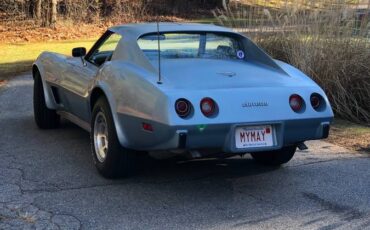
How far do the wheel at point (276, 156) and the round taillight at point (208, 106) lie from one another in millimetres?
1368

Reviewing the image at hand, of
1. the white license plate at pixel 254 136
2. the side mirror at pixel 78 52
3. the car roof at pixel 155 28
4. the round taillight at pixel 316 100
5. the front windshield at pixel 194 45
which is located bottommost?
the white license plate at pixel 254 136

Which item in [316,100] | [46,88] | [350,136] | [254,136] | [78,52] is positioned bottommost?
[350,136]

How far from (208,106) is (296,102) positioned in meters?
0.84

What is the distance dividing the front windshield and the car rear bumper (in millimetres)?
961

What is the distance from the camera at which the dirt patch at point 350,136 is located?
683cm

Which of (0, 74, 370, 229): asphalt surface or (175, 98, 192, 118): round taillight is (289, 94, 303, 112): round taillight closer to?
(0, 74, 370, 229): asphalt surface

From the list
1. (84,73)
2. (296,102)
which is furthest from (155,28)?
(296,102)

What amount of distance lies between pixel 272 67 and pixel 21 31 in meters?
18.0

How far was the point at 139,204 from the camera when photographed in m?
4.64

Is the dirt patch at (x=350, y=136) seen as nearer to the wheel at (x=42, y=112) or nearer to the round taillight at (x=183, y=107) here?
the round taillight at (x=183, y=107)

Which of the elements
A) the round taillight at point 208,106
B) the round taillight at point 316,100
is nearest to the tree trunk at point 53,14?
the round taillight at point 316,100

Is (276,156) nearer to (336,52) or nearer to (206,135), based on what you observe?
(206,135)

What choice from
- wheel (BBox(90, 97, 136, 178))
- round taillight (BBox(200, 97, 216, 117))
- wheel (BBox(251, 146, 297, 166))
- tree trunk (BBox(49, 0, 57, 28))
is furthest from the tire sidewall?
tree trunk (BBox(49, 0, 57, 28))

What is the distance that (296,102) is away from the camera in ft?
16.1
